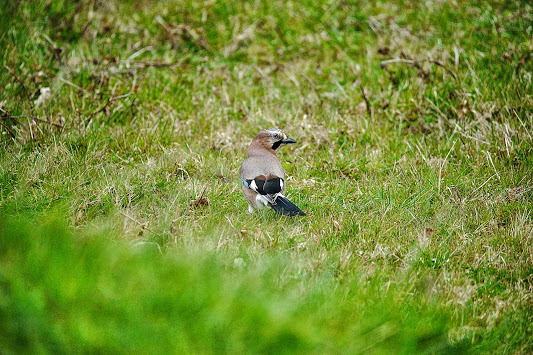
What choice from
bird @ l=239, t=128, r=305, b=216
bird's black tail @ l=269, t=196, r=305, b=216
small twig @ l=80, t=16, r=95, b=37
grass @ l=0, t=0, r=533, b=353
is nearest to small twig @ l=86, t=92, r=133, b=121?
grass @ l=0, t=0, r=533, b=353

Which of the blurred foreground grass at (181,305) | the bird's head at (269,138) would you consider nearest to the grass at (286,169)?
the blurred foreground grass at (181,305)

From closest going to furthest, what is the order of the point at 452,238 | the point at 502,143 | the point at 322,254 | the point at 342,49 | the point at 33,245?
1. the point at 33,245
2. the point at 322,254
3. the point at 452,238
4. the point at 502,143
5. the point at 342,49

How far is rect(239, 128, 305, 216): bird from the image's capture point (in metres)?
4.70

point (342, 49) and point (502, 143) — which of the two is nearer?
point (502, 143)

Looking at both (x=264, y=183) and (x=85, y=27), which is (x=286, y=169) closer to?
(x=264, y=183)

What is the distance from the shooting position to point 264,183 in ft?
15.7

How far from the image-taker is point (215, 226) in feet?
14.6

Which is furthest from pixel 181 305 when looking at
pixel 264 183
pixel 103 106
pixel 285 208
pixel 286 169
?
pixel 103 106

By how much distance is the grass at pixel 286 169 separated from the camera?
316 centimetres

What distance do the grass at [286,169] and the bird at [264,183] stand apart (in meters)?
0.14

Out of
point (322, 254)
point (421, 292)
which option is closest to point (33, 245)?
point (322, 254)

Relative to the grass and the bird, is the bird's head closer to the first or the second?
the bird

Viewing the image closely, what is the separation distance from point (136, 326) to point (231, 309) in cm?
51

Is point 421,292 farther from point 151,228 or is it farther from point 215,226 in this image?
point 151,228
